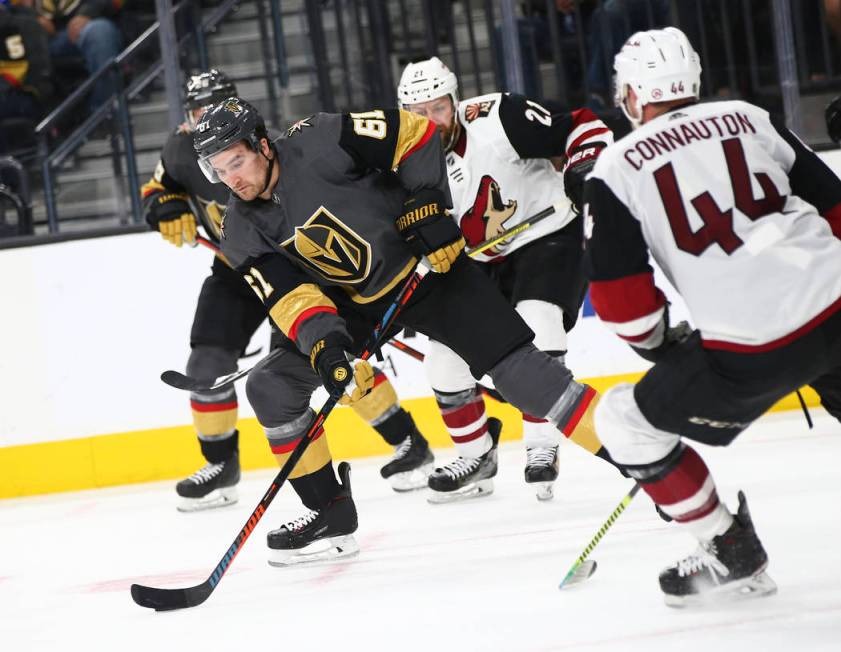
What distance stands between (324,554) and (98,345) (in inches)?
79.6

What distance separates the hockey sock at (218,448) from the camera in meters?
3.82

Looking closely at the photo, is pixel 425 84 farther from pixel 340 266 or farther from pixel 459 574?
pixel 459 574

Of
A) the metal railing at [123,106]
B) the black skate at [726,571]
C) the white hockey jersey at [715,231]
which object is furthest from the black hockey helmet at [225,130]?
the metal railing at [123,106]

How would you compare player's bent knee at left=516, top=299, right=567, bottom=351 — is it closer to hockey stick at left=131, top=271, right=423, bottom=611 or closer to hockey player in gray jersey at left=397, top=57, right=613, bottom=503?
hockey player in gray jersey at left=397, top=57, right=613, bottom=503

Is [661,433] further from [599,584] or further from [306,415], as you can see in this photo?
[306,415]

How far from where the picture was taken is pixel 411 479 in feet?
12.2

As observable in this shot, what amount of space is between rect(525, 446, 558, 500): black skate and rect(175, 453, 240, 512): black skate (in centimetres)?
112

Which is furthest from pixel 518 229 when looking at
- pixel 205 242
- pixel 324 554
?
pixel 205 242

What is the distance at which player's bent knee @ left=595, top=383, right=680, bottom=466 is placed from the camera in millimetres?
1940

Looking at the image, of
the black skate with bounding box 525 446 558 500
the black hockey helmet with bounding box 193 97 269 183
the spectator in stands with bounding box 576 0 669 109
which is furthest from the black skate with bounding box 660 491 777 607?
the spectator in stands with bounding box 576 0 669 109

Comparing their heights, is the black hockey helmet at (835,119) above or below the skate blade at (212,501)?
above

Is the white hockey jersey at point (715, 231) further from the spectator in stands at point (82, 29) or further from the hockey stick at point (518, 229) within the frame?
the spectator in stands at point (82, 29)

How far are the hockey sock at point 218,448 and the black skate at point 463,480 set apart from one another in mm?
780

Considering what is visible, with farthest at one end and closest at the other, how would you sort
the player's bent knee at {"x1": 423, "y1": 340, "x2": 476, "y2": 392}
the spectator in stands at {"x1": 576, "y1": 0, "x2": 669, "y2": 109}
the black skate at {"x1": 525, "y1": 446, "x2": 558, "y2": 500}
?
the spectator in stands at {"x1": 576, "y1": 0, "x2": 669, "y2": 109}, the player's bent knee at {"x1": 423, "y1": 340, "x2": 476, "y2": 392}, the black skate at {"x1": 525, "y1": 446, "x2": 558, "y2": 500}
